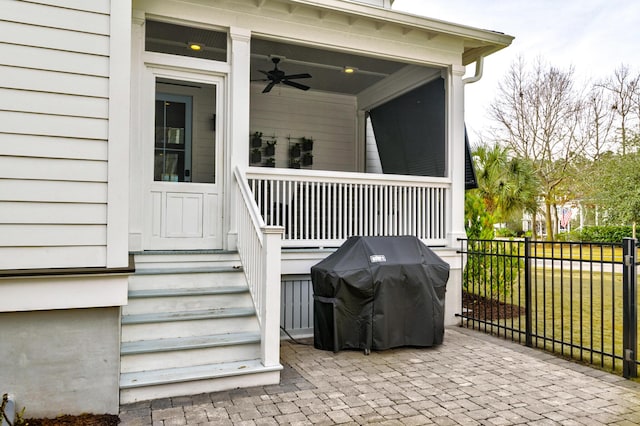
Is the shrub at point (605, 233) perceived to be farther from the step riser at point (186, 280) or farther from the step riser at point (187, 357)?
the step riser at point (187, 357)

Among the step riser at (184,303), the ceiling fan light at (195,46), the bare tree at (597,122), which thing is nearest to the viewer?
the step riser at (184,303)

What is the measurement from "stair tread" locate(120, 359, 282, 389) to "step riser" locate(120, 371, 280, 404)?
0.04m

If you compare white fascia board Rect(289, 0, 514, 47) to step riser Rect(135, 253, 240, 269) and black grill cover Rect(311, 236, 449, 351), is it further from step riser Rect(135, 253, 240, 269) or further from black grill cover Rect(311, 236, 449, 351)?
step riser Rect(135, 253, 240, 269)

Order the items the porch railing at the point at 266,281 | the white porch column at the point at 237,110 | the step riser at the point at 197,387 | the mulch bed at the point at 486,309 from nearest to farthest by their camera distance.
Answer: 1. the step riser at the point at 197,387
2. the porch railing at the point at 266,281
3. the white porch column at the point at 237,110
4. the mulch bed at the point at 486,309

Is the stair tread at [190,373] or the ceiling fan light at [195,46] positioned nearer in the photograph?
the stair tread at [190,373]

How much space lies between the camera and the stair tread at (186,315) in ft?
12.1

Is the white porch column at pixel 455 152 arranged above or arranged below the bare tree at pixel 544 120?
below

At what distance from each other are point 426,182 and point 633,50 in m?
23.1

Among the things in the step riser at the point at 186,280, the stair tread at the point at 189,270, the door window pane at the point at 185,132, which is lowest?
the step riser at the point at 186,280

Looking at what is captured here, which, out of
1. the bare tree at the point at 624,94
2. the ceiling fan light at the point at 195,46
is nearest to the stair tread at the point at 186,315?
the ceiling fan light at the point at 195,46

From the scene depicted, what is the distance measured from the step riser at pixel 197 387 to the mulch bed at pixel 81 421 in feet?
0.64

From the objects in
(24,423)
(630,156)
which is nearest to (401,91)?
(24,423)

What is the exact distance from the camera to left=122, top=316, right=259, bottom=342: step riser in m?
3.65

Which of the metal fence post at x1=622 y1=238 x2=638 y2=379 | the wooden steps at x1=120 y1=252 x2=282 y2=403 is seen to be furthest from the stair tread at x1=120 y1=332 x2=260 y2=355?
the metal fence post at x1=622 y1=238 x2=638 y2=379
